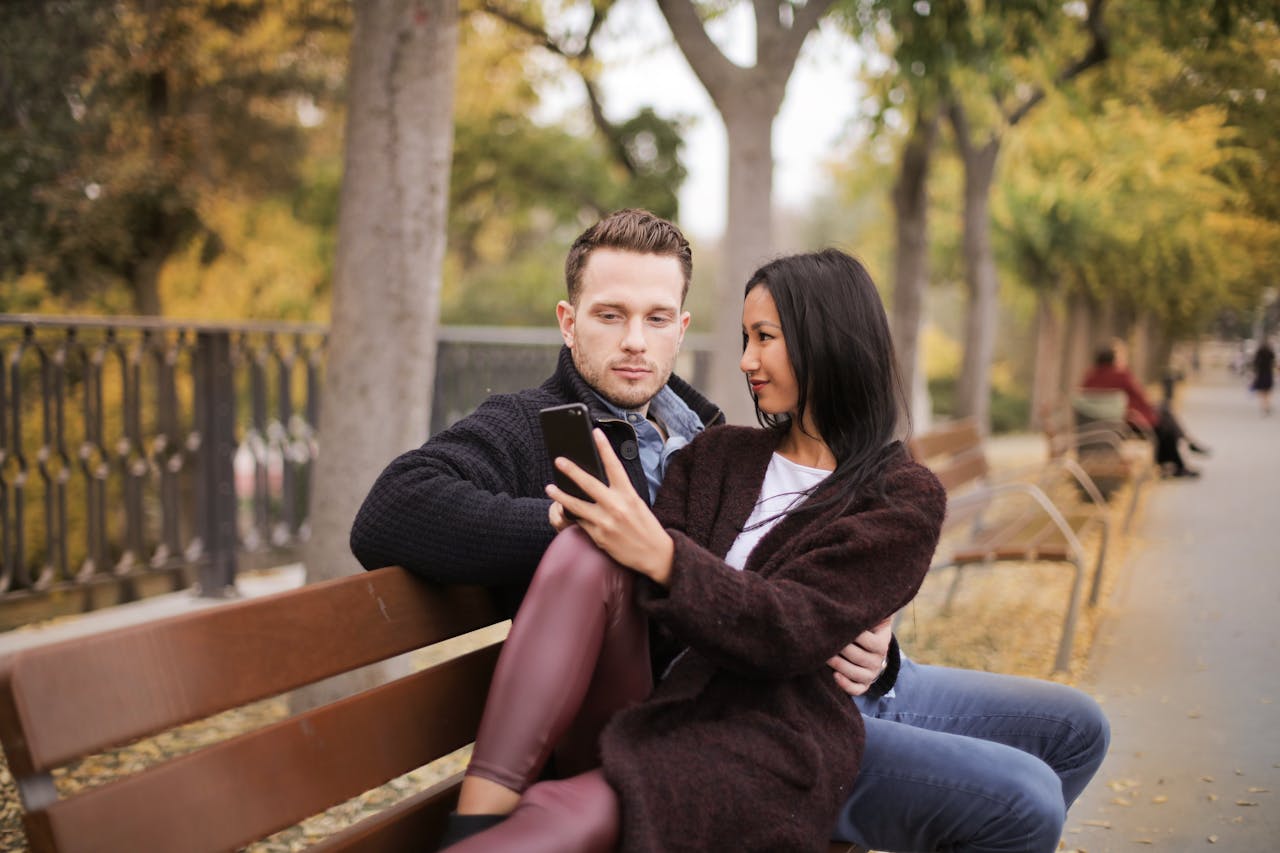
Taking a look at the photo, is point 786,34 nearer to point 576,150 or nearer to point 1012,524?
point 1012,524

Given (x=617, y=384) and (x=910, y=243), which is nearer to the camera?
(x=617, y=384)

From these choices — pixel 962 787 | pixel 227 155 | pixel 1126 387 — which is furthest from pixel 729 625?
pixel 227 155

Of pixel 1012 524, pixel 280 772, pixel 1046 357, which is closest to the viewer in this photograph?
pixel 280 772

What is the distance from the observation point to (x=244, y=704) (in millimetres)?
1859

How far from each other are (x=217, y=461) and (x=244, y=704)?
4997mm

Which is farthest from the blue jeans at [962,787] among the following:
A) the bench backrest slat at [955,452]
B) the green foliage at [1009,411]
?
the green foliage at [1009,411]

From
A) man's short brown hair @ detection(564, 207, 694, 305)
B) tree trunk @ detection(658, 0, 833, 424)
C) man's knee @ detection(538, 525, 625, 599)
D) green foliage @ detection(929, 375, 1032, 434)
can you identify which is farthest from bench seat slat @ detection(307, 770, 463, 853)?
green foliage @ detection(929, 375, 1032, 434)

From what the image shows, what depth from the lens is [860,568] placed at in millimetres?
2225

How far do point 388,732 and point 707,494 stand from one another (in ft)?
2.69

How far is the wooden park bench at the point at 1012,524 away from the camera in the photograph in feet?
17.8

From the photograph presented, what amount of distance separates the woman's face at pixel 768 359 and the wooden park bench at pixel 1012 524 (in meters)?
1.75

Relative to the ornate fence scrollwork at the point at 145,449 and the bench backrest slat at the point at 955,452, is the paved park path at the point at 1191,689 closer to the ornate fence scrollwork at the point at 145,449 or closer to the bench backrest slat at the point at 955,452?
the bench backrest slat at the point at 955,452

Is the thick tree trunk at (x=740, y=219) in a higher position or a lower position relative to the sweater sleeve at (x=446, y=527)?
higher

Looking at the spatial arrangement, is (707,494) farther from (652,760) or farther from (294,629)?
(294,629)
